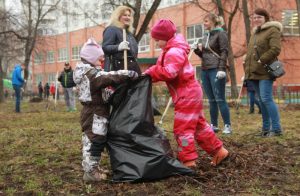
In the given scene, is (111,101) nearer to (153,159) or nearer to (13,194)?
(153,159)

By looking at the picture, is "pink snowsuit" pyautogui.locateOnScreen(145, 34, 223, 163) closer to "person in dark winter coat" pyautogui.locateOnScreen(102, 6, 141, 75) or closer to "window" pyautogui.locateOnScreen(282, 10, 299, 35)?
"person in dark winter coat" pyautogui.locateOnScreen(102, 6, 141, 75)

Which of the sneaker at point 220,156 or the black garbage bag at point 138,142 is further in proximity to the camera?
the sneaker at point 220,156

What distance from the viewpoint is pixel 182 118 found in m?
4.45

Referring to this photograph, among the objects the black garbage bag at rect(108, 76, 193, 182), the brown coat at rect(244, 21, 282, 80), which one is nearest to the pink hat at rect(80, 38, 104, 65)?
the black garbage bag at rect(108, 76, 193, 182)

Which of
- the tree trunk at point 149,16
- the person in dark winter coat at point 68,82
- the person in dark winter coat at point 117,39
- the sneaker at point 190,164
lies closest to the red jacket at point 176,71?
the sneaker at point 190,164

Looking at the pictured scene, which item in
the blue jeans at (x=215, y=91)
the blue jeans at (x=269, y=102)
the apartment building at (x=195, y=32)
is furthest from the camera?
the apartment building at (x=195, y=32)

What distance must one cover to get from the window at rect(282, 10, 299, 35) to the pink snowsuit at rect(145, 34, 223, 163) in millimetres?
27609

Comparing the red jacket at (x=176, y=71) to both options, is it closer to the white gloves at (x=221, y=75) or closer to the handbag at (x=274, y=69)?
the white gloves at (x=221, y=75)

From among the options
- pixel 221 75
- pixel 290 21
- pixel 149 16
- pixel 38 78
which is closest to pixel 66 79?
pixel 149 16

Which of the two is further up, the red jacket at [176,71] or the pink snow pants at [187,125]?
the red jacket at [176,71]

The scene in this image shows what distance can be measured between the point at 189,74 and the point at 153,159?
3.11ft

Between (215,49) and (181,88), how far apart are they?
2436 mm

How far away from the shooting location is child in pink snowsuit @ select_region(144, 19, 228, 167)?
171 inches

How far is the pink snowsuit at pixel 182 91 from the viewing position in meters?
4.34
